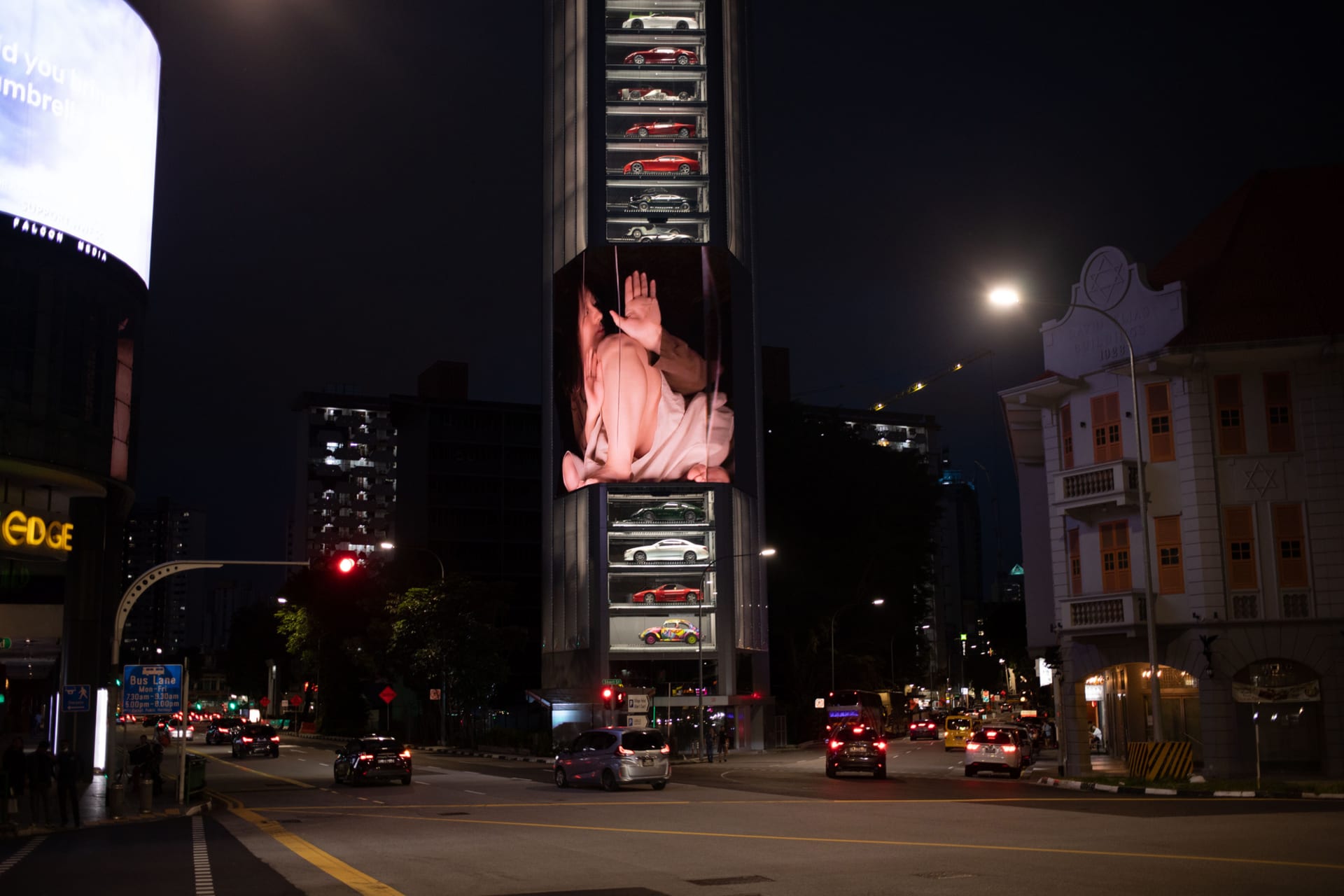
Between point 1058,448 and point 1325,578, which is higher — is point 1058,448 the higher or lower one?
the higher one

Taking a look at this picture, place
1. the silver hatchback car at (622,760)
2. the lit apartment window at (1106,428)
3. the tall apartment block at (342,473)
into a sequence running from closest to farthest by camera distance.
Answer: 1. the silver hatchback car at (622,760)
2. the lit apartment window at (1106,428)
3. the tall apartment block at (342,473)

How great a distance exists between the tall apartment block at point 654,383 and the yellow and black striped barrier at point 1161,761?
34.8 meters

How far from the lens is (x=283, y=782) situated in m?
39.4

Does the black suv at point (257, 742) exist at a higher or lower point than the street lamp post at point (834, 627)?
lower

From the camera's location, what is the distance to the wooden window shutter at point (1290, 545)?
1432 inches

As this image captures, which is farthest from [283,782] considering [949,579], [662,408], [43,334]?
[949,579]

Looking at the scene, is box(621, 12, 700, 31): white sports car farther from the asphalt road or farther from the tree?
the asphalt road

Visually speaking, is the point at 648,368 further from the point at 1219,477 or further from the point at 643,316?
the point at 1219,477

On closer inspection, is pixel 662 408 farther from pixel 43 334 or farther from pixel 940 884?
pixel 940 884

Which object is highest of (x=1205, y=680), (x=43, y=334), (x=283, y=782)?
(x=43, y=334)

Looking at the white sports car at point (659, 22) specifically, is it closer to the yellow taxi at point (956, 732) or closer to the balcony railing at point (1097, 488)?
the yellow taxi at point (956, 732)

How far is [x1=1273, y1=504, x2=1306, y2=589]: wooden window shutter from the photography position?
3638 centimetres

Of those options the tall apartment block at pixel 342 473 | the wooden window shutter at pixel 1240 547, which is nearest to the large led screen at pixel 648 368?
the wooden window shutter at pixel 1240 547

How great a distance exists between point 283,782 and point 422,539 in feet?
233
